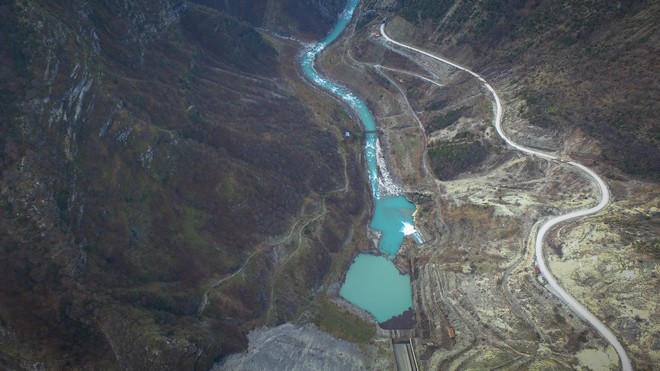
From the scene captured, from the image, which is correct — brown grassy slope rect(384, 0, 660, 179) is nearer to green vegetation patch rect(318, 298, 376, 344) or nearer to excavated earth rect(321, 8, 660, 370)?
excavated earth rect(321, 8, 660, 370)

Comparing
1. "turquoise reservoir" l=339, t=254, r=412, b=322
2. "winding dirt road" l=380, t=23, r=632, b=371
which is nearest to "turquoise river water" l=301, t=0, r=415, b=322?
"turquoise reservoir" l=339, t=254, r=412, b=322

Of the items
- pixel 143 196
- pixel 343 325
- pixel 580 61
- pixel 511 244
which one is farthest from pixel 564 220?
pixel 143 196

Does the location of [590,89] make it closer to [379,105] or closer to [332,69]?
[379,105]

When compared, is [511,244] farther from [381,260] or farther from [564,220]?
[381,260]

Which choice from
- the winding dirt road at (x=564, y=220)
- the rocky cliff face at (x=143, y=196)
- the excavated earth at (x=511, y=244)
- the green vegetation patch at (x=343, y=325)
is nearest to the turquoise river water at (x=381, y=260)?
the excavated earth at (x=511, y=244)

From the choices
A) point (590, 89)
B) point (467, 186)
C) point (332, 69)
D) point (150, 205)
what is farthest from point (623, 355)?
point (332, 69)

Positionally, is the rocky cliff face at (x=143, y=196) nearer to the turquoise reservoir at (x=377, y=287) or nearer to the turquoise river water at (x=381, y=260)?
the turquoise river water at (x=381, y=260)
